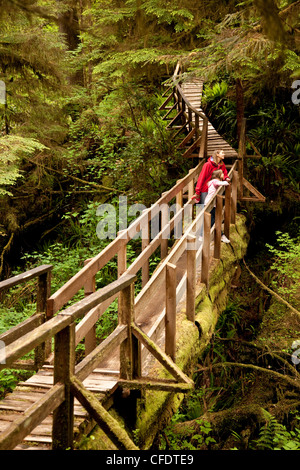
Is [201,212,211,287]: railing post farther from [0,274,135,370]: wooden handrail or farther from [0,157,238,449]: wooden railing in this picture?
[0,274,135,370]: wooden handrail

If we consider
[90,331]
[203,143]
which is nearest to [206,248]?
[90,331]

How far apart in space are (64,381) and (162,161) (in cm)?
1009

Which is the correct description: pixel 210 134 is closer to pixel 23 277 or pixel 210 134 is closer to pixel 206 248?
pixel 206 248

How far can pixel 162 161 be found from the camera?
12.4 meters

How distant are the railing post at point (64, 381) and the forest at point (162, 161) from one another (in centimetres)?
353

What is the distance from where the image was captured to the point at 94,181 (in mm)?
13688

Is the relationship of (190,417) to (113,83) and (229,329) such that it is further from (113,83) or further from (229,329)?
(113,83)

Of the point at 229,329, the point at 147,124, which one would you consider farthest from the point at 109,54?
the point at 229,329

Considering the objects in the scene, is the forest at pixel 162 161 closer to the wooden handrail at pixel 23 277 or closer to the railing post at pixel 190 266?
the railing post at pixel 190 266

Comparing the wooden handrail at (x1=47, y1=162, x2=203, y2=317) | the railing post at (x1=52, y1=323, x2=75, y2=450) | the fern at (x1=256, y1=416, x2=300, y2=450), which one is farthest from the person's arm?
the railing post at (x1=52, y1=323, x2=75, y2=450)

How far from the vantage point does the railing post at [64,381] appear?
2.75 m

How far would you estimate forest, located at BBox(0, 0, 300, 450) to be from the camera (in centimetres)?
724

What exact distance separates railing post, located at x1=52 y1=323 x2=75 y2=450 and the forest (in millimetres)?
3531
